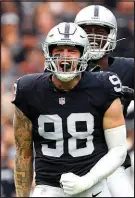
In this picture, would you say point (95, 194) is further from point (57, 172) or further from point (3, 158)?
point (3, 158)

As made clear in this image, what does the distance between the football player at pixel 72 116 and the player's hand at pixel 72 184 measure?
0.26ft

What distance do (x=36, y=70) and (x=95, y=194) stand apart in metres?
4.61

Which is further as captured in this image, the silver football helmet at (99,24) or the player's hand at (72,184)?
the silver football helmet at (99,24)

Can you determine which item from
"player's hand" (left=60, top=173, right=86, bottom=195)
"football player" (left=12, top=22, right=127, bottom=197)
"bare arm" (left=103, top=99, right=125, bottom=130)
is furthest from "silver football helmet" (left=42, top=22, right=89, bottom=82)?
"player's hand" (left=60, top=173, right=86, bottom=195)

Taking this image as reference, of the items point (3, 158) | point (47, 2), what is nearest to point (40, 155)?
point (3, 158)

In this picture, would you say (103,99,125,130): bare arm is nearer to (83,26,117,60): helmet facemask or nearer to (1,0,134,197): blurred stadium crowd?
(83,26,117,60): helmet facemask

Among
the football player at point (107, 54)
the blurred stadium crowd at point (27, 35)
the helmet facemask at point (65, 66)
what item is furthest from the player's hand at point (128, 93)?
the blurred stadium crowd at point (27, 35)

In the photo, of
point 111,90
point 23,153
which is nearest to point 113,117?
point 111,90

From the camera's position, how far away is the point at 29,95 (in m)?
4.21

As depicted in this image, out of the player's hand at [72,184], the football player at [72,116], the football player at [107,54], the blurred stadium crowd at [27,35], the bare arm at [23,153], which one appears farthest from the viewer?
the blurred stadium crowd at [27,35]

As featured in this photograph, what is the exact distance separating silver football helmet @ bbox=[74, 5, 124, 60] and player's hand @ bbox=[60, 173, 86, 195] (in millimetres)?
1003

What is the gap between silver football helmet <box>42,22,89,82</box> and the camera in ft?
13.3

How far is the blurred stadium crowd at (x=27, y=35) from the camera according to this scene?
27.1ft

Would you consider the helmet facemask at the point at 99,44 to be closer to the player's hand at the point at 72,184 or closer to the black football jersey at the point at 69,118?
the black football jersey at the point at 69,118
